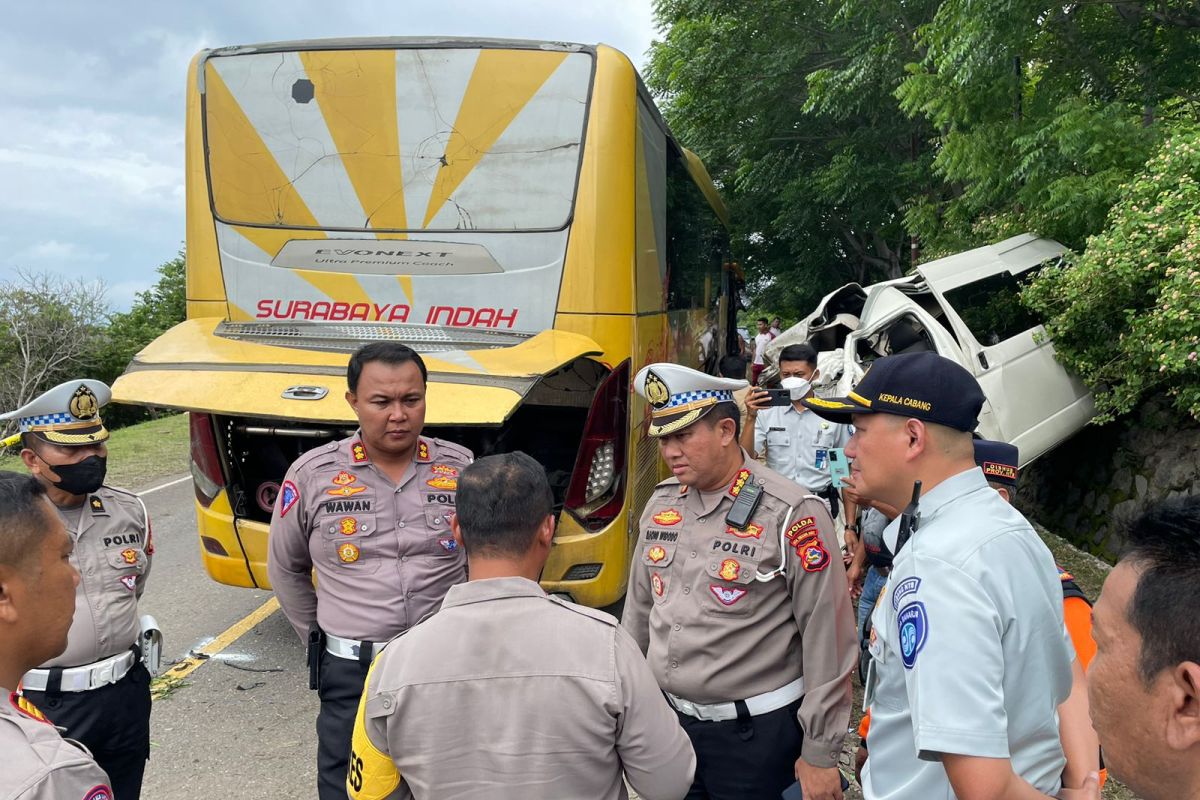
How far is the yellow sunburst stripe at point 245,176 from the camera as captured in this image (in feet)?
16.1

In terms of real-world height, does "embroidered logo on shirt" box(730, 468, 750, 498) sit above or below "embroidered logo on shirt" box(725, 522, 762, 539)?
above

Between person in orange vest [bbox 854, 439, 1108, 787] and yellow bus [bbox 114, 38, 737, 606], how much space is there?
201 centimetres

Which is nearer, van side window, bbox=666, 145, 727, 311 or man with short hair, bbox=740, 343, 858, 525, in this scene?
man with short hair, bbox=740, 343, 858, 525

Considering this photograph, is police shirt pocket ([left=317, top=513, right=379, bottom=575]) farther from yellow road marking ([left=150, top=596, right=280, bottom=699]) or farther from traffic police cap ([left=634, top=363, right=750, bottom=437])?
yellow road marking ([left=150, top=596, right=280, bottom=699])

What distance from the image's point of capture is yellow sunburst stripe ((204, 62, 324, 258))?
489 cm

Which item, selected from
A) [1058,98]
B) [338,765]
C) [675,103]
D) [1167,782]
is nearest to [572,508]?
[338,765]

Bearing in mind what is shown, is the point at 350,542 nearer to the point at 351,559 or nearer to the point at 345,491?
the point at 351,559

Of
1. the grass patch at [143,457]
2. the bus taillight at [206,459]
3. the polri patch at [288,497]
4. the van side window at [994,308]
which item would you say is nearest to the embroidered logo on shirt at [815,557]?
the polri patch at [288,497]

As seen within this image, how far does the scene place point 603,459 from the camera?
4.65 m

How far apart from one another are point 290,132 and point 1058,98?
23.9 feet

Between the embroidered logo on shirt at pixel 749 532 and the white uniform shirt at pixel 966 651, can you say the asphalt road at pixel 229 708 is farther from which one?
the white uniform shirt at pixel 966 651

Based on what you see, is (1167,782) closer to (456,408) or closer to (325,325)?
(456,408)

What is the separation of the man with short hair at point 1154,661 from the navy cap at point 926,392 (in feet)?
2.10

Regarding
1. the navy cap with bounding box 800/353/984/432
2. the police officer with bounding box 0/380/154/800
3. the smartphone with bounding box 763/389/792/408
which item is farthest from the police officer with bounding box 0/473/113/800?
the smartphone with bounding box 763/389/792/408
